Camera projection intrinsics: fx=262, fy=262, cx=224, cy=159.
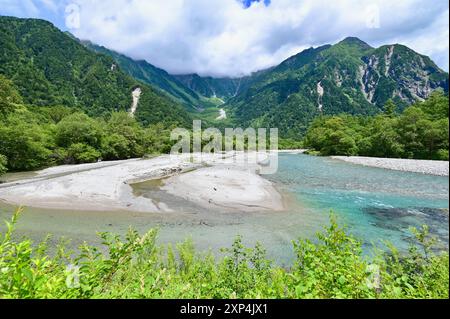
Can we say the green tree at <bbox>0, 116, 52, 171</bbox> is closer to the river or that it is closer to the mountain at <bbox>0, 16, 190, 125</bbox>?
the river

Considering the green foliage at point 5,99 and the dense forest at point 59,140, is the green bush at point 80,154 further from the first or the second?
the green foliage at point 5,99

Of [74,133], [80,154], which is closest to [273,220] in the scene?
[80,154]

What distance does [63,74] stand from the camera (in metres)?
150

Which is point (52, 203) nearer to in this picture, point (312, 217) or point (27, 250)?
point (312, 217)

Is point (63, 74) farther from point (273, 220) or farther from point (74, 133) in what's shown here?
point (273, 220)

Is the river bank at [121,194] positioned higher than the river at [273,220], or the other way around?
the river bank at [121,194]

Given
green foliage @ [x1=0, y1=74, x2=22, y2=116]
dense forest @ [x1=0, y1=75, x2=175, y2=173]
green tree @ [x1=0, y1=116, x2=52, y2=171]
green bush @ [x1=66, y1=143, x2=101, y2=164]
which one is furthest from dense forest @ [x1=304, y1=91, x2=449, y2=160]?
green foliage @ [x1=0, y1=74, x2=22, y2=116]

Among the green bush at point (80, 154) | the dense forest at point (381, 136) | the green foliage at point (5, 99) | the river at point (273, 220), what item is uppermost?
the green foliage at point (5, 99)

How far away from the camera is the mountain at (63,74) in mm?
122438

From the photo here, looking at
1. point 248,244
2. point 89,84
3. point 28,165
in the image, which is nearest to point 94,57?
point 89,84

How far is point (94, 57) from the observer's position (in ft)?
590

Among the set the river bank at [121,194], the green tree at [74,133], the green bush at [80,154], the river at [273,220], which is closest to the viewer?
the river at [273,220]

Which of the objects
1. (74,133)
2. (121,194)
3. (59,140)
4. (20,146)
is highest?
(74,133)

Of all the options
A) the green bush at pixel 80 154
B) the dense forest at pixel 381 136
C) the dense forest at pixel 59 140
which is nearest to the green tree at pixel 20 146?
the dense forest at pixel 59 140
